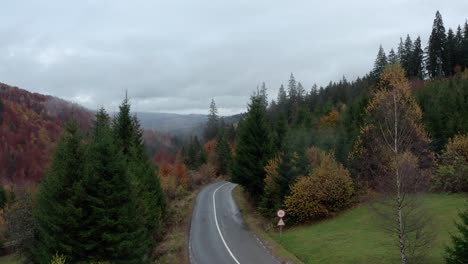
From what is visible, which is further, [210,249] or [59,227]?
[210,249]

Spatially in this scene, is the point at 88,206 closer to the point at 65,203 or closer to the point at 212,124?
the point at 65,203

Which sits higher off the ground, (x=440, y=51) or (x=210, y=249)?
(x=440, y=51)

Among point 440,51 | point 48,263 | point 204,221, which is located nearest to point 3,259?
point 204,221

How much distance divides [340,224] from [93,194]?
1799 cm

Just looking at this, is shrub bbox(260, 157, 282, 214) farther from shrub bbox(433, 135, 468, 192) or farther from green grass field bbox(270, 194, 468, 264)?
shrub bbox(433, 135, 468, 192)

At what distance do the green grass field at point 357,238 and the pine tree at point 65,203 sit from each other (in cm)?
1197

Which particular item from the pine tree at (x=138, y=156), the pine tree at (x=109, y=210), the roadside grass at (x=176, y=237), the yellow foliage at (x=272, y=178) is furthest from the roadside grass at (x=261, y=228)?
the pine tree at (x=109, y=210)

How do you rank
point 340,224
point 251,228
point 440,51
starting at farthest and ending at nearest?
1. point 440,51
2. point 251,228
3. point 340,224

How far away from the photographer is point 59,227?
1548cm

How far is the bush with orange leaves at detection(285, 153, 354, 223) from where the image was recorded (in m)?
30.0

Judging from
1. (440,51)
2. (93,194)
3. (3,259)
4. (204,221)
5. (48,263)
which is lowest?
(3,259)

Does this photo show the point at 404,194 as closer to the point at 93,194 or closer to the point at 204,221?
the point at 93,194

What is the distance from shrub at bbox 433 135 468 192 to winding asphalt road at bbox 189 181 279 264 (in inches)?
594

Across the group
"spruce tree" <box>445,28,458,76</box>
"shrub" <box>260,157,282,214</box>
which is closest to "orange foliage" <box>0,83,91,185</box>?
"shrub" <box>260,157,282,214</box>
